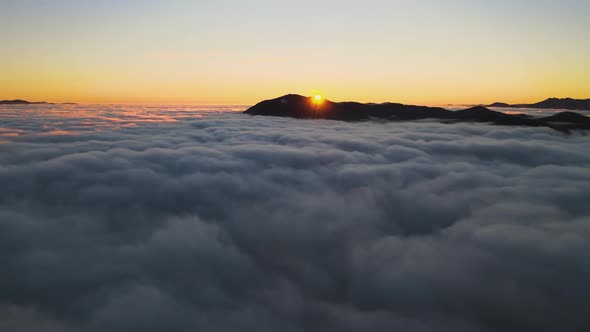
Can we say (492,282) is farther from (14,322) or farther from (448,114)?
(448,114)

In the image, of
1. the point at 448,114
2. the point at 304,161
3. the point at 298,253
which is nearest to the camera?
the point at 298,253

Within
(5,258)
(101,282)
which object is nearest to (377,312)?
(101,282)

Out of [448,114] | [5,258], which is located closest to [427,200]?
[5,258]

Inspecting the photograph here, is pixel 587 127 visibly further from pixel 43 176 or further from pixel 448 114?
pixel 43 176

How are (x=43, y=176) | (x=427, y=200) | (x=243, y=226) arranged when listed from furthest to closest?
(x=43, y=176) < (x=427, y=200) < (x=243, y=226)

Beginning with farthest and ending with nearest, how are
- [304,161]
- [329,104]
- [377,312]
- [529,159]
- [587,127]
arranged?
[329,104] < [587,127] < [529,159] < [304,161] < [377,312]

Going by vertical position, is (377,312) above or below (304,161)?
below

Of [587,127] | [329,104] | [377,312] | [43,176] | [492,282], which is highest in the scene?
[329,104]

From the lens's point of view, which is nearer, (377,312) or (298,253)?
(377,312)

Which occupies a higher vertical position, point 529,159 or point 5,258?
point 529,159
